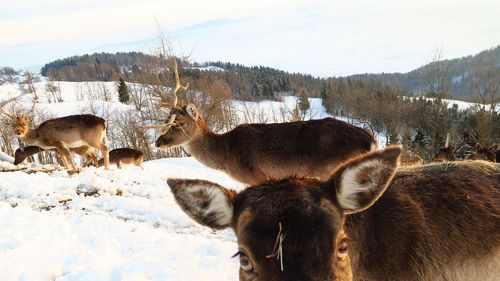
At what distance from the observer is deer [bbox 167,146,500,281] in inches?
112

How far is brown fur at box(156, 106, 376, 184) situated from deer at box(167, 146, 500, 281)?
4523mm

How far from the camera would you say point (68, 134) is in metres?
19.9

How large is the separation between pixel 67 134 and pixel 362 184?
19.6 m

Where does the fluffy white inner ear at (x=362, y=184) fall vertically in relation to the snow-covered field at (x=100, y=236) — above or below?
above

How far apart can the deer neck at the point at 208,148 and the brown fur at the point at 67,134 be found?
29.9 feet

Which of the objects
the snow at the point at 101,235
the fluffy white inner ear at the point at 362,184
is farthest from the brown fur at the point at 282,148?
the fluffy white inner ear at the point at 362,184

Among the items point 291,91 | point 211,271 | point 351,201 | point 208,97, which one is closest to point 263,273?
point 351,201

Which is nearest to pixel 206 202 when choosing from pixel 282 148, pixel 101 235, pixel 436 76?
pixel 101 235

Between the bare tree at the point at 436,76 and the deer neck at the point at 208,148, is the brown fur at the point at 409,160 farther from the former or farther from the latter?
the bare tree at the point at 436,76

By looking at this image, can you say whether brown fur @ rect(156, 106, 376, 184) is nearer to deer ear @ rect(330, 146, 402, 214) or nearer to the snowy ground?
the snowy ground

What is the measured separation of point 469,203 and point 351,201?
153cm

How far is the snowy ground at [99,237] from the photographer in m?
6.79

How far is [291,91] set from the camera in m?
155

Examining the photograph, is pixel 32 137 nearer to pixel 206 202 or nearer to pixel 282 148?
pixel 282 148
